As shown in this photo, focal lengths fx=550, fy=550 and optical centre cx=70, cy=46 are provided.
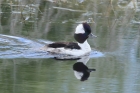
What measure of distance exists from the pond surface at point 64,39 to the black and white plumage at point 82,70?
10 cm

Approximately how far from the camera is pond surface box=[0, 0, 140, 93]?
7.34 m

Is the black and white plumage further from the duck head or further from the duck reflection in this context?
the duck head

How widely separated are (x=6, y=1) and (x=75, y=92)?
878 centimetres

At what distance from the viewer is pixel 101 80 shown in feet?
24.9

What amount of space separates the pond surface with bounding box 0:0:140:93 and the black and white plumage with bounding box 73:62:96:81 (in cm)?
10

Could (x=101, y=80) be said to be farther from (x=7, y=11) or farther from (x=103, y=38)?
(x=7, y=11)

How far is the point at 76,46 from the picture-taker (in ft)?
32.4

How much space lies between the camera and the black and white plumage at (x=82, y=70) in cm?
787

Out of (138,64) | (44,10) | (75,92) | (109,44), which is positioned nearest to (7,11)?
(44,10)

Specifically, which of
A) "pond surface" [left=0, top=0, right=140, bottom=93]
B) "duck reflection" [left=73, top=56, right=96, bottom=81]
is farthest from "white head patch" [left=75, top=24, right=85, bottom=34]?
"duck reflection" [left=73, top=56, right=96, bottom=81]

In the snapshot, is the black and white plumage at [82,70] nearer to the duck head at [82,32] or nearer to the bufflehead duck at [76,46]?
the bufflehead duck at [76,46]

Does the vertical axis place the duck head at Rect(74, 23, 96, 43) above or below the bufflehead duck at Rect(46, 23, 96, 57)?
above

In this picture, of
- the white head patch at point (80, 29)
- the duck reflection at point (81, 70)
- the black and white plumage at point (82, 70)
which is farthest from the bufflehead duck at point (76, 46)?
the black and white plumage at point (82, 70)

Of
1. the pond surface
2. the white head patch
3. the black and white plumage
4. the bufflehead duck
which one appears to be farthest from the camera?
the white head patch
